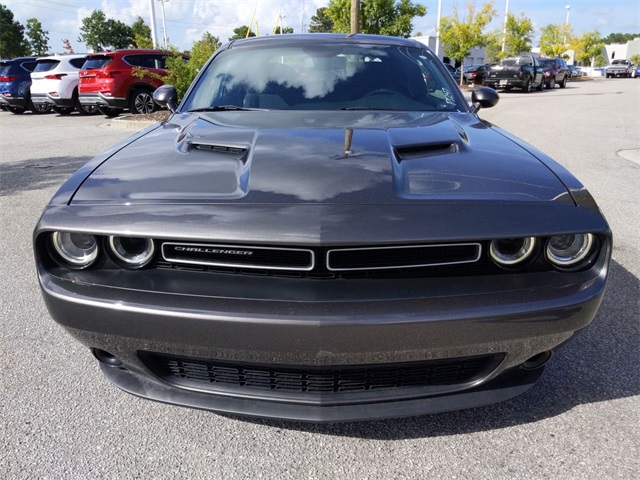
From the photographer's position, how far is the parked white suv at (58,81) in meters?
14.8

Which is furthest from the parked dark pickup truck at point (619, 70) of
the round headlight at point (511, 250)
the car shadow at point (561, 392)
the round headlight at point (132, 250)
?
the round headlight at point (132, 250)

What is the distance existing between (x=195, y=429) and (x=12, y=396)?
0.87 m

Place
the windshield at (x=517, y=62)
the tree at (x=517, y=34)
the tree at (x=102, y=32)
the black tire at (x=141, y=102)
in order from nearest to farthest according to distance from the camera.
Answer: the black tire at (x=141, y=102)
the windshield at (x=517, y=62)
the tree at (x=517, y=34)
the tree at (x=102, y=32)

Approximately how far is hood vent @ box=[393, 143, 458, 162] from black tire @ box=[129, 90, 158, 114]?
42.3 feet

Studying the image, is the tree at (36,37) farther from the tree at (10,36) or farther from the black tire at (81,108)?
the black tire at (81,108)

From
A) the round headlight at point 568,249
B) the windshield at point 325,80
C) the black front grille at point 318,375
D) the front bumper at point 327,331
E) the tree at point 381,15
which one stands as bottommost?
the black front grille at point 318,375

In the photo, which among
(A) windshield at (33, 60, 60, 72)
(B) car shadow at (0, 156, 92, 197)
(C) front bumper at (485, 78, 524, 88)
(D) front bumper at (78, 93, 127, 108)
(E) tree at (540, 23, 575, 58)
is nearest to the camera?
(B) car shadow at (0, 156, 92, 197)

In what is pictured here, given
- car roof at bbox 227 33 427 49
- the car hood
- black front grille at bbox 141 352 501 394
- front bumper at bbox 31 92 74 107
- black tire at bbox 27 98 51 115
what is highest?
car roof at bbox 227 33 427 49

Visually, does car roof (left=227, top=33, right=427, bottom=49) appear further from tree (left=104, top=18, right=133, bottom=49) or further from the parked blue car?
tree (left=104, top=18, right=133, bottom=49)

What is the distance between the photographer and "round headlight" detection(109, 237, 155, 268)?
178cm

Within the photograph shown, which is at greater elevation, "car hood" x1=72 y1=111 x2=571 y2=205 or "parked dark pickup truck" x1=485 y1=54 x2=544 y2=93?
"car hood" x1=72 y1=111 x2=571 y2=205

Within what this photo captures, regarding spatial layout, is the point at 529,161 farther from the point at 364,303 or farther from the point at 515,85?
the point at 515,85

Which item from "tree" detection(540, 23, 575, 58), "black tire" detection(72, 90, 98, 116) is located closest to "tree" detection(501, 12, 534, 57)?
"tree" detection(540, 23, 575, 58)

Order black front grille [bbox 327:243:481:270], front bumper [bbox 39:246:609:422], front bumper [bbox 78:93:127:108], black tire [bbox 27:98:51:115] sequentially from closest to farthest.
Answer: front bumper [bbox 39:246:609:422], black front grille [bbox 327:243:481:270], front bumper [bbox 78:93:127:108], black tire [bbox 27:98:51:115]
